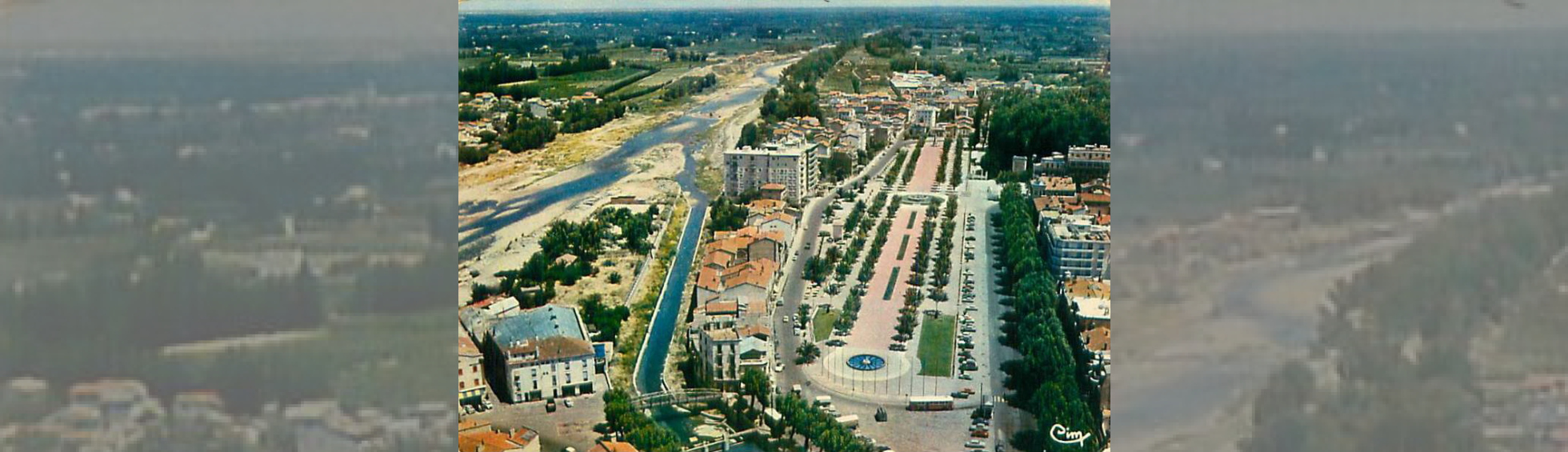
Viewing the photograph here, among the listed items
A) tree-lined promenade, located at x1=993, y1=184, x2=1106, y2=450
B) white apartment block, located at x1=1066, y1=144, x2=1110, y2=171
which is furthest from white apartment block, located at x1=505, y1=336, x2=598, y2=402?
white apartment block, located at x1=1066, y1=144, x2=1110, y2=171

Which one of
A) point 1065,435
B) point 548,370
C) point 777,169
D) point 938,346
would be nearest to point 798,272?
point 777,169

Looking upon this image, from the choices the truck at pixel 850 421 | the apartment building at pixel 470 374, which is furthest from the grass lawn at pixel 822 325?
the apartment building at pixel 470 374

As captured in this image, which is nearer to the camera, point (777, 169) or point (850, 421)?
point (850, 421)

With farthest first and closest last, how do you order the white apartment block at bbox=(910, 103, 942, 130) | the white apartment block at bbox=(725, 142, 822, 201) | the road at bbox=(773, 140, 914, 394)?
the white apartment block at bbox=(910, 103, 942, 130), the white apartment block at bbox=(725, 142, 822, 201), the road at bbox=(773, 140, 914, 394)

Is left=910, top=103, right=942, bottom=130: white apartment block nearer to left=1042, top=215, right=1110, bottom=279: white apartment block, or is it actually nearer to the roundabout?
left=1042, top=215, right=1110, bottom=279: white apartment block

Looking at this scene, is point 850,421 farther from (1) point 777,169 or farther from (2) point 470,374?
(2) point 470,374
